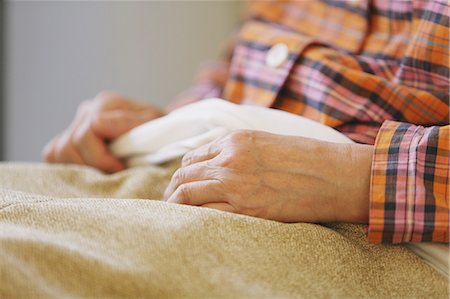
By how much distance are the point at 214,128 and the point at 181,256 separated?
22cm

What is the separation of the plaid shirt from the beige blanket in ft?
0.13

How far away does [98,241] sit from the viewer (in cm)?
50

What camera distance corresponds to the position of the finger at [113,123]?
87 cm

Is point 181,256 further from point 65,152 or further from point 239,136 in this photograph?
point 65,152

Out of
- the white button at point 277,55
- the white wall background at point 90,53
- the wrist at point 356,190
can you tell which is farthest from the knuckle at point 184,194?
the white wall background at point 90,53

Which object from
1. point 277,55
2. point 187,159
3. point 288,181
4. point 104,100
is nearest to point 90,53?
point 104,100

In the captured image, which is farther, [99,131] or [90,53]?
[90,53]

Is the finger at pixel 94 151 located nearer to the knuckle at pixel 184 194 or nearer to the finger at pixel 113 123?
the finger at pixel 113 123

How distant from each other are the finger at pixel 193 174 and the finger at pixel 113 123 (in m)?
0.24

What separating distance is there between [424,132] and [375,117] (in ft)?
0.37

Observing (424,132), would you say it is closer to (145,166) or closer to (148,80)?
(145,166)

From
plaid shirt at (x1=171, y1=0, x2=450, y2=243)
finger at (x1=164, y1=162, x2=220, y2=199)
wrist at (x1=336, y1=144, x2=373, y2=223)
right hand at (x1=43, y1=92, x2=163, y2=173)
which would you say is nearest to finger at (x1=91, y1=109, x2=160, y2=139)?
right hand at (x1=43, y1=92, x2=163, y2=173)

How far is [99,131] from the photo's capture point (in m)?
0.87

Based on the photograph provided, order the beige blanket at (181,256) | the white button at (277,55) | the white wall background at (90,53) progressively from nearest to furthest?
the beige blanket at (181,256) < the white button at (277,55) < the white wall background at (90,53)
